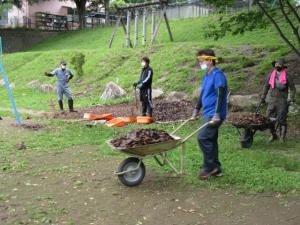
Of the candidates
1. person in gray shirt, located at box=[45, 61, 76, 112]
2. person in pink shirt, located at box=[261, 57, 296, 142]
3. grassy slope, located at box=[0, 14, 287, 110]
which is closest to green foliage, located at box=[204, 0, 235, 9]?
grassy slope, located at box=[0, 14, 287, 110]

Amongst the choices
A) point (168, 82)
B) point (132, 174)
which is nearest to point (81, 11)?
point (168, 82)

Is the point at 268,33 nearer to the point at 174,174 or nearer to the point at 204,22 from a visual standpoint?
the point at 204,22

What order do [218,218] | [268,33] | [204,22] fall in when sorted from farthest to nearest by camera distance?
1. [204,22]
2. [268,33]
3. [218,218]

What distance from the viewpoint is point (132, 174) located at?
24.4 ft

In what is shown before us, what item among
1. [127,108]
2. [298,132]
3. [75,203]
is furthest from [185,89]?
[75,203]

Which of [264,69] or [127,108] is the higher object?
[264,69]

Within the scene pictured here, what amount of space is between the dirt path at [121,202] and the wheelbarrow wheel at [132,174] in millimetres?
103

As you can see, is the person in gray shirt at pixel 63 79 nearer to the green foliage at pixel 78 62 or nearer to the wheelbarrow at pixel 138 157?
the green foliage at pixel 78 62

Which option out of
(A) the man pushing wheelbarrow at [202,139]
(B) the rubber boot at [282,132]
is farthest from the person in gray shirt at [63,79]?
(A) the man pushing wheelbarrow at [202,139]

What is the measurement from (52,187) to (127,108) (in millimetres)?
8825

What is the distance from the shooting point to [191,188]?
7.33m

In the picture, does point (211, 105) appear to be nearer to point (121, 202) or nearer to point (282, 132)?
point (121, 202)

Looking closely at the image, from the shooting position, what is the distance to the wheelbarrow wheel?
7.38 meters

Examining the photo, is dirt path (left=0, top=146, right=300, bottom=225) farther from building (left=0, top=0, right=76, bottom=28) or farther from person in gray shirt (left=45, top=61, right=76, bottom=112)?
building (left=0, top=0, right=76, bottom=28)
